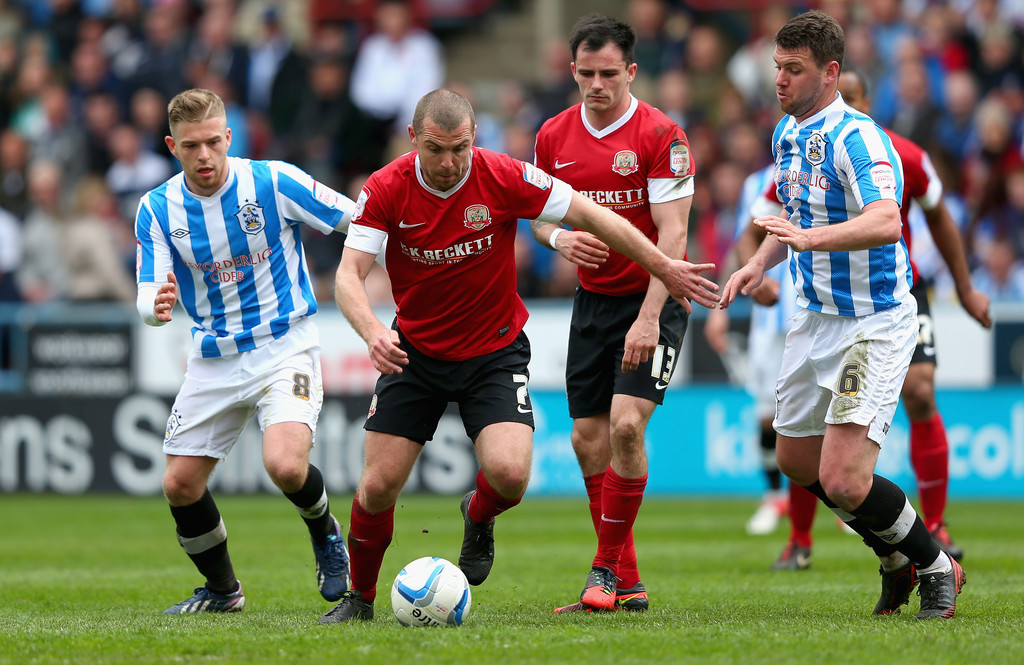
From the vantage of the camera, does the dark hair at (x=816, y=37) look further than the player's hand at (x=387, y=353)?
Yes

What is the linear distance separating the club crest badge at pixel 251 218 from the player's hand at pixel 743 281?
2.28 meters

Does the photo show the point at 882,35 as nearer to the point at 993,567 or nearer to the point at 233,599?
the point at 993,567

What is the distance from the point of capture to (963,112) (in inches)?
548

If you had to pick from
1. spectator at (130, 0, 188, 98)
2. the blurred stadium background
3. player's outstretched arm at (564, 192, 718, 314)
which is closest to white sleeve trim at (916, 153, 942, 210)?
player's outstretched arm at (564, 192, 718, 314)

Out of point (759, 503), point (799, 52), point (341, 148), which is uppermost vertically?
point (341, 148)

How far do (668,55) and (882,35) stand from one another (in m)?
2.56

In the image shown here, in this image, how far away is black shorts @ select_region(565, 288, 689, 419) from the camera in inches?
247

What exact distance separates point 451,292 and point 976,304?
124 inches

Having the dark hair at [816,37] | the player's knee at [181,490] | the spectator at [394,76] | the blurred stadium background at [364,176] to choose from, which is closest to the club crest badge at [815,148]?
the dark hair at [816,37]

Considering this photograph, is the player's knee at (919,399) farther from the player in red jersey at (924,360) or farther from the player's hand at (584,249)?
the player's hand at (584,249)

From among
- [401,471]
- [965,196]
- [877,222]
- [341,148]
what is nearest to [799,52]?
[877,222]

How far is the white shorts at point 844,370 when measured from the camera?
220 inches

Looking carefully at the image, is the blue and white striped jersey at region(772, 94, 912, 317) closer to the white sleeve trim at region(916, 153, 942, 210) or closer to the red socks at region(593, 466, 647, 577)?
the red socks at region(593, 466, 647, 577)

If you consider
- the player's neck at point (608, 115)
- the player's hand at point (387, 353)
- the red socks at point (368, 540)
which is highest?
the player's neck at point (608, 115)
